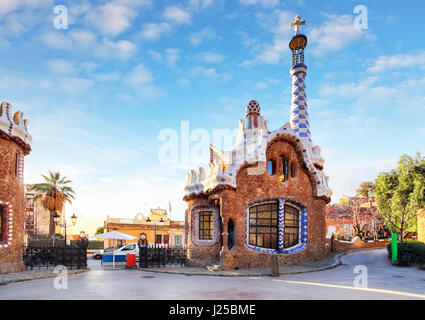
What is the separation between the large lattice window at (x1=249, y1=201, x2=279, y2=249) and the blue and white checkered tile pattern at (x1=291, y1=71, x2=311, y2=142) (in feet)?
24.3

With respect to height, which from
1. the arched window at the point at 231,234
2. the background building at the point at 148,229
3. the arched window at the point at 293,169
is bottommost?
the background building at the point at 148,229

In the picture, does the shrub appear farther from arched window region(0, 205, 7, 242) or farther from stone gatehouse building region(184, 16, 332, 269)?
arched window region(0, 205, 7, 242)

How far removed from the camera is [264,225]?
56.5 ft

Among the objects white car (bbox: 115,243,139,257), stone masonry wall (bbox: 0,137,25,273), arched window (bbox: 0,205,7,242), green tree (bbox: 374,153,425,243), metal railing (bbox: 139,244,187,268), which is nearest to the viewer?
stone masonry wall (bbox: 0,137,25,273)

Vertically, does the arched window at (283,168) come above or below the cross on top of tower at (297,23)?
below

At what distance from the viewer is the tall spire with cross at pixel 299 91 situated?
75.1 feet

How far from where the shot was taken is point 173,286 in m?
11.3

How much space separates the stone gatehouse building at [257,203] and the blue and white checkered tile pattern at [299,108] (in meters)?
3.96

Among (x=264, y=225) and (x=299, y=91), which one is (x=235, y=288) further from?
(x=299, y=91)

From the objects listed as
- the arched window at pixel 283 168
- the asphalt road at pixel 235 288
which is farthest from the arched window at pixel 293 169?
the asphalt road at pixel 235 288

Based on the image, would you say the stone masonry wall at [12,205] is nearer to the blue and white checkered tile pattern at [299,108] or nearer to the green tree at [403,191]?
the blue and white checkered tile pattern at [299,108]

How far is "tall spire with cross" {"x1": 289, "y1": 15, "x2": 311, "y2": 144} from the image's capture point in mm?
22891

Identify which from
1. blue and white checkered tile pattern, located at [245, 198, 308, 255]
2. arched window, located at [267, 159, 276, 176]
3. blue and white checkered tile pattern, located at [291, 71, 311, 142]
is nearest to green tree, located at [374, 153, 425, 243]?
blue and white checkered tile pattern, located at [291, 71, 311, 142]
